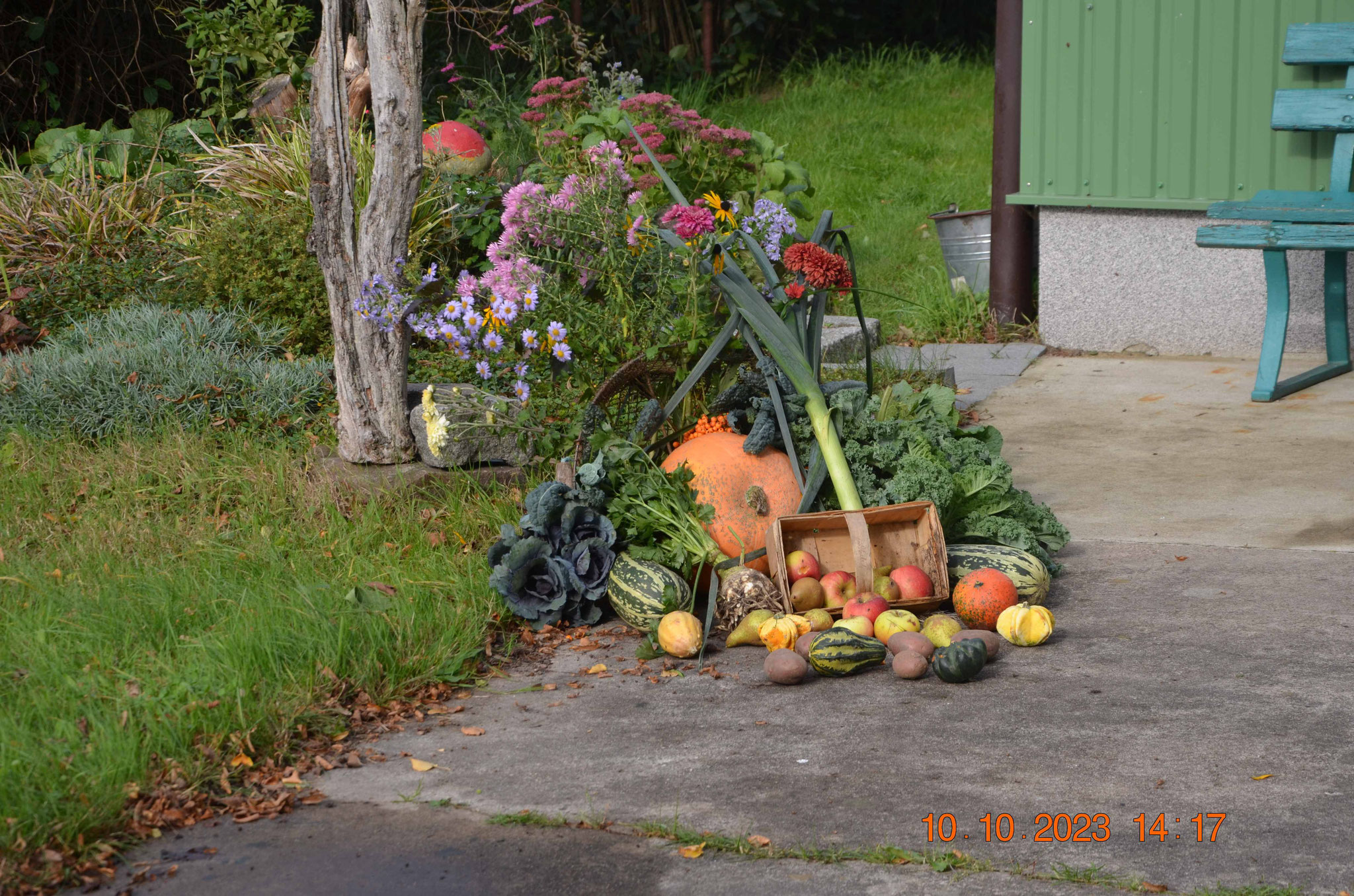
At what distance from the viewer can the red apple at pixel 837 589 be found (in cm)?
345

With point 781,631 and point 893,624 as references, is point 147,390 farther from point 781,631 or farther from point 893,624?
point 893,624

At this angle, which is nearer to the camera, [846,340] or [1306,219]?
[1306,219]

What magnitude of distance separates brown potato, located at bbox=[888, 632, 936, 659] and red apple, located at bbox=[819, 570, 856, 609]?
28 cm

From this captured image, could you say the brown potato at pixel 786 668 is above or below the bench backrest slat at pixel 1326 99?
below

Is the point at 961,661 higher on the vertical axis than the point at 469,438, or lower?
lower

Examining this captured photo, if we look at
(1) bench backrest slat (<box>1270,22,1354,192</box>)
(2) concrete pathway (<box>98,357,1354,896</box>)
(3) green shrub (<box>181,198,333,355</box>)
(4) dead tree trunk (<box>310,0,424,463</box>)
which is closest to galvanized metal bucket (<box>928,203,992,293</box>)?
(1) bench backrest slat (<box>1270,22,1354,192</box>)

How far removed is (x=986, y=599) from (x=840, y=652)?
1.56 ft

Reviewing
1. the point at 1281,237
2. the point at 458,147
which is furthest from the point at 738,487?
the point at 458,147

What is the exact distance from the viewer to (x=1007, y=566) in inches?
137

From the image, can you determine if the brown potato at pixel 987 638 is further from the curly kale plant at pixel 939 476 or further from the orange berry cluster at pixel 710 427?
the orange berry cluster at pixel 710 427

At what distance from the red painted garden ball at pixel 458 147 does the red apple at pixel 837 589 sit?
4.17m

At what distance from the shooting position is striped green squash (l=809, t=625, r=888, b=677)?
307 centimetres

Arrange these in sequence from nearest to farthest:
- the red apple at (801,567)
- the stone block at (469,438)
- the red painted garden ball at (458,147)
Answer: the red apple at (801,567) → the stone block at (469,438) → the red painted garden ball at (458,147)

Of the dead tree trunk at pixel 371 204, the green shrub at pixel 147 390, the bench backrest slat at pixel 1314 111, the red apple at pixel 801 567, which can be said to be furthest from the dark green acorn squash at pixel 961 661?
the bench backrest slat at pixel 1314 111
